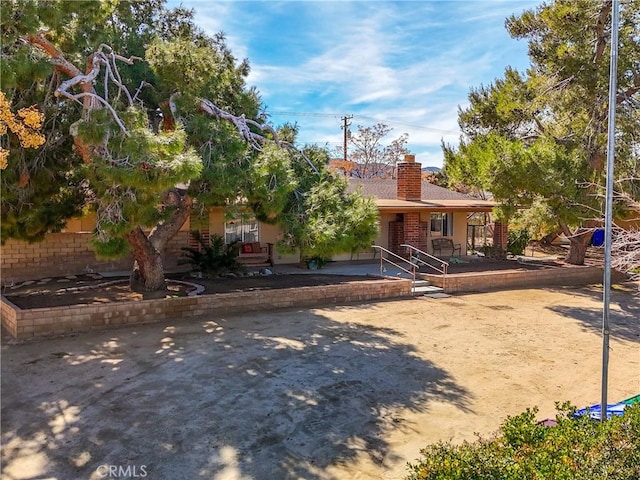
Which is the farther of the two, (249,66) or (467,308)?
(249,66)

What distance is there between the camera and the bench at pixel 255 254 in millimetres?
16609

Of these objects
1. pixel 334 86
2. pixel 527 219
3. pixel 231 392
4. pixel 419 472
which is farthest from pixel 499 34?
pixel 419 472

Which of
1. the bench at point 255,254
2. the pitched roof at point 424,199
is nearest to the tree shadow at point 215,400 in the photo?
the bench at point 255,254

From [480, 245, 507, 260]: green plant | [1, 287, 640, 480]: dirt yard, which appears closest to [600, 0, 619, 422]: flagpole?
[1, 287, 640, 480]: dirt yard

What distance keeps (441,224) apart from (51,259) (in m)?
15.4

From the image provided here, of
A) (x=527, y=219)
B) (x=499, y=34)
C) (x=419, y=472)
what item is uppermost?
(x=499, y=34)

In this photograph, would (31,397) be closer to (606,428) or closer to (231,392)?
(231,392)

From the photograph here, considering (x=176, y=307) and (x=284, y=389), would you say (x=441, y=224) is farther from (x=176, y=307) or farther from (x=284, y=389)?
(x=284, y=389)

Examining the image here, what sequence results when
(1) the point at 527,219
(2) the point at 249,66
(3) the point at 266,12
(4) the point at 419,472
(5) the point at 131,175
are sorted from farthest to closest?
(1) the point at 527,219, (2) the point at 249,66, (3) the point at 266,12, (5) the point at 131,175, (4) the point at 419,472

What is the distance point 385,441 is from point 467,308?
789 cm

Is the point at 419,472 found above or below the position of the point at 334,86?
below

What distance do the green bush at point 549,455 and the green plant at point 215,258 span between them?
1164 cm

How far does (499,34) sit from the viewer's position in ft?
51.5

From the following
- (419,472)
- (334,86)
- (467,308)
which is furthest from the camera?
(334,86)
